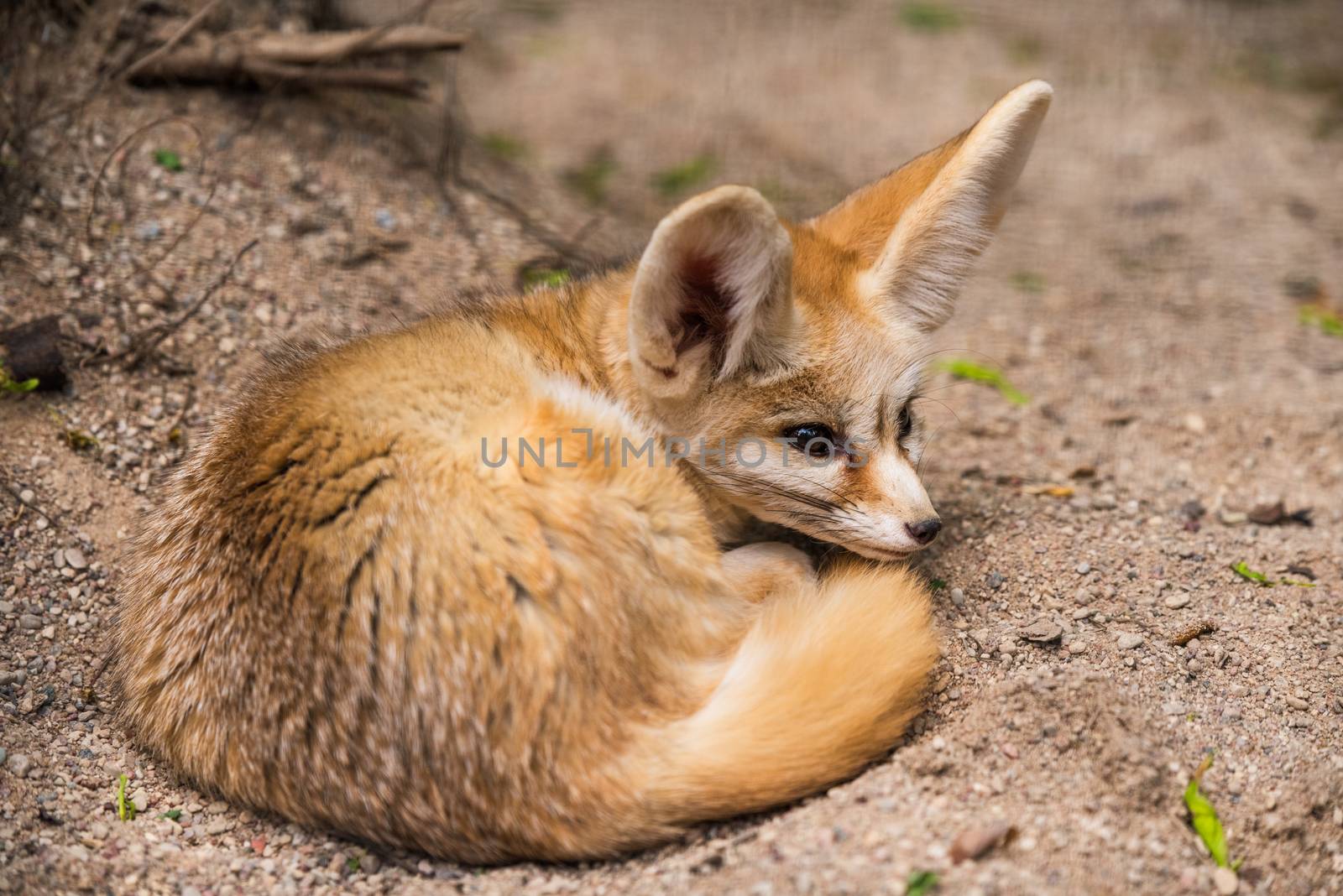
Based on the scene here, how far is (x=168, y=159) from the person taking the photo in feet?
14.3

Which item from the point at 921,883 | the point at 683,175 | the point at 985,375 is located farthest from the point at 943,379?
the point at 921,883

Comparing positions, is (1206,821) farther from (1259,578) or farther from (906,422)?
(906,422)

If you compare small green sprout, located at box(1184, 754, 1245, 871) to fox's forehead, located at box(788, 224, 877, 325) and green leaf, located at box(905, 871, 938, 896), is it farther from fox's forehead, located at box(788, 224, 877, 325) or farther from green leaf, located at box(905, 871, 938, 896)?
fox's forehead, located at box(788, 224, 877, 325)

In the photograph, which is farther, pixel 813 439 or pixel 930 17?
pixel 930 17

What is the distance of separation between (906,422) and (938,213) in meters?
0.62

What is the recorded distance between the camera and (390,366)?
291cm

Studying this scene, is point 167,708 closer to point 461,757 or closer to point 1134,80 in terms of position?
point 461,757

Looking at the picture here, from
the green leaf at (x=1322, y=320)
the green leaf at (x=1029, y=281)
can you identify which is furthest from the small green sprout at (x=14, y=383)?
the green leaf at (x=1322, y=320)

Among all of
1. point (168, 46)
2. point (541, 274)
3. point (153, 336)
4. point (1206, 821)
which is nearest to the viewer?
point (1206, 821)

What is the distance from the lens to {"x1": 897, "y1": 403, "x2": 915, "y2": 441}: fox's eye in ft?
10.7

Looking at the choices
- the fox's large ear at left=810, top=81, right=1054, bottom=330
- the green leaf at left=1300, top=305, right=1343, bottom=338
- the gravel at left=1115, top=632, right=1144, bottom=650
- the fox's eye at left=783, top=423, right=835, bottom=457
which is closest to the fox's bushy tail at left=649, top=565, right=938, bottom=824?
the fox's eye at left=783, top=423, right=835, bottom=457

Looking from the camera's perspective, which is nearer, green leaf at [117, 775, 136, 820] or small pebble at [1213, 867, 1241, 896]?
small pebble at [1213, 867, 1241, 896]

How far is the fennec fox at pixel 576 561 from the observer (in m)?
2.42

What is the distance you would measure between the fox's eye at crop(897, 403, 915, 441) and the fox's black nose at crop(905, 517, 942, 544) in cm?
41
